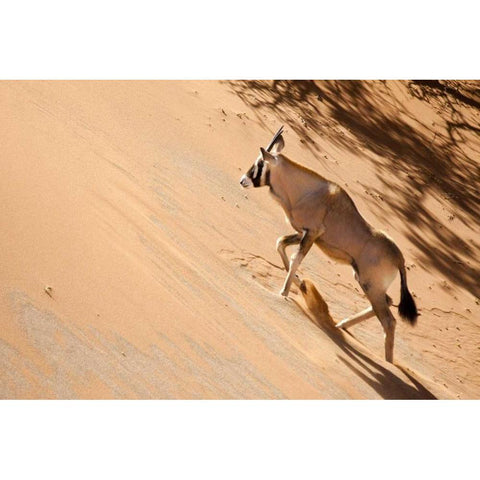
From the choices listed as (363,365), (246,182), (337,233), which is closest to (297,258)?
(337,233)

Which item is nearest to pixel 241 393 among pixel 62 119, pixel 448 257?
pixel 62 119

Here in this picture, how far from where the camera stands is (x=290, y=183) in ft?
25.9

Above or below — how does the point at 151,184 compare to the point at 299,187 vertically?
below

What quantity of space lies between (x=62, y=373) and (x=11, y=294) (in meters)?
0.74

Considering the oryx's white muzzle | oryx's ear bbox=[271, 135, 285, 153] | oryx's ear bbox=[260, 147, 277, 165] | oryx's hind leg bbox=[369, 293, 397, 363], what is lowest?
oryx's hind leg bbox=[369, 293, 397, 363]

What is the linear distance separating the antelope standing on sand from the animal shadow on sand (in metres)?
0.18

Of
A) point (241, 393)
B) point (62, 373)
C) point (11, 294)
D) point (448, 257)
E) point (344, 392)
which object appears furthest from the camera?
point (448, 257)

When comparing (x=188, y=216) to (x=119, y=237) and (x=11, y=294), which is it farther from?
(x=11, y=294)

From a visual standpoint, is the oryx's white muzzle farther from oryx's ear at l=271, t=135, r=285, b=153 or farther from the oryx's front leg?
the oryx's front leg

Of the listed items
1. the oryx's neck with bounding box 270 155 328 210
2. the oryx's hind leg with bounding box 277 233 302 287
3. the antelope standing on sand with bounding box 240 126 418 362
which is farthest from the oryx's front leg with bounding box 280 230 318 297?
the oryx's neck with bounding box 270 155 328 210

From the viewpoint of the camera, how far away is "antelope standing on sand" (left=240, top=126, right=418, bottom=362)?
25.3 ft

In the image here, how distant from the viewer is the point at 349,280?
33.5 feet

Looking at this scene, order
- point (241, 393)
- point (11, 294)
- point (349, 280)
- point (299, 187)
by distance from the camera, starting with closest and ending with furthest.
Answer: point (11, 294)
point (241, 393)
point (299, 187)
point (349, 280)

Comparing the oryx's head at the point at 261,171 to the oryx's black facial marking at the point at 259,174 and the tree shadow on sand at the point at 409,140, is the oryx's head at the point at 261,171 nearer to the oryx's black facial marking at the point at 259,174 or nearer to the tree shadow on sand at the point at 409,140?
the oryx's black facial marking at the point at 259,174
